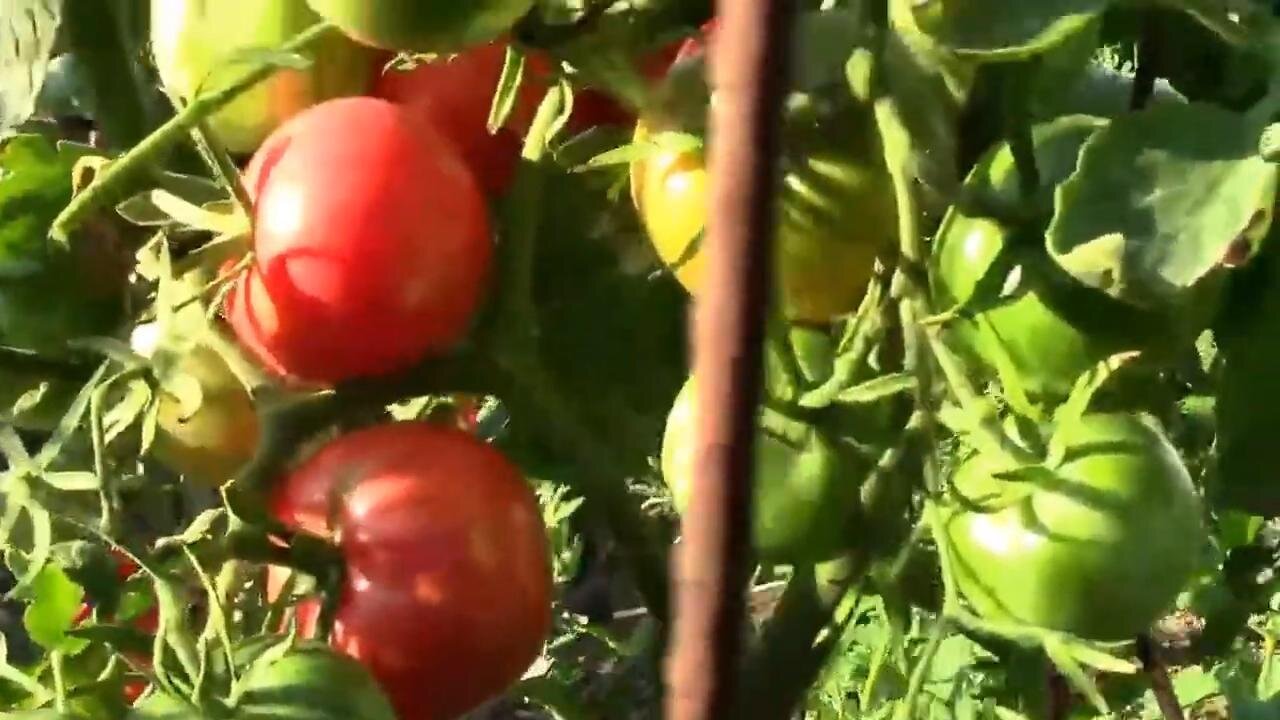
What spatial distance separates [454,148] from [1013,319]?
0.48ft

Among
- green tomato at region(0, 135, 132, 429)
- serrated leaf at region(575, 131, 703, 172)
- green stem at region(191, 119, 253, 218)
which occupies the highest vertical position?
serrated leaf at region(575, 131, 703, 172)

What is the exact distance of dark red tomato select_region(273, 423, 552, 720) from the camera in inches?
15.1

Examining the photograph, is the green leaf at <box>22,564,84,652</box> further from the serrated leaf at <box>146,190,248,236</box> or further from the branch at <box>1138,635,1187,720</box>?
the branch at <box>1138,635,1187,720</box>

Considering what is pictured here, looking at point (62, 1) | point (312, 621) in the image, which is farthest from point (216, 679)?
point (62, 1)

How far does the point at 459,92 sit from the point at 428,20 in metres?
0.08

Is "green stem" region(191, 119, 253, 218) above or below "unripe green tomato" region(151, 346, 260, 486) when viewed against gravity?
above

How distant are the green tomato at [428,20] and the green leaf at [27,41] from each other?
0.24ft

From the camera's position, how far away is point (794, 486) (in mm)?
352

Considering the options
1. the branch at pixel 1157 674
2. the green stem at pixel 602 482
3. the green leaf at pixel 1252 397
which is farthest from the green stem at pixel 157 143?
the branch at pixel 1157 674

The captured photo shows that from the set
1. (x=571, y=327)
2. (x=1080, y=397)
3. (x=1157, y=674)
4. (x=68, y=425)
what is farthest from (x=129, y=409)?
(x=1157, y=674)

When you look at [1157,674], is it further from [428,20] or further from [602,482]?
[428,20]

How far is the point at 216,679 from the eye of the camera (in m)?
0.35

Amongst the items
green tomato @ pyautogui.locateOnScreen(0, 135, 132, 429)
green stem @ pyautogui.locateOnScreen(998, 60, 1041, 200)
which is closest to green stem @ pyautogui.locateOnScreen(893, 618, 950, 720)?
green stem @ pyautogui.locateOnScreen(998, 60, 1041, 200)

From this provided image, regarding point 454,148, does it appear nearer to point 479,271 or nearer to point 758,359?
point 479,271
